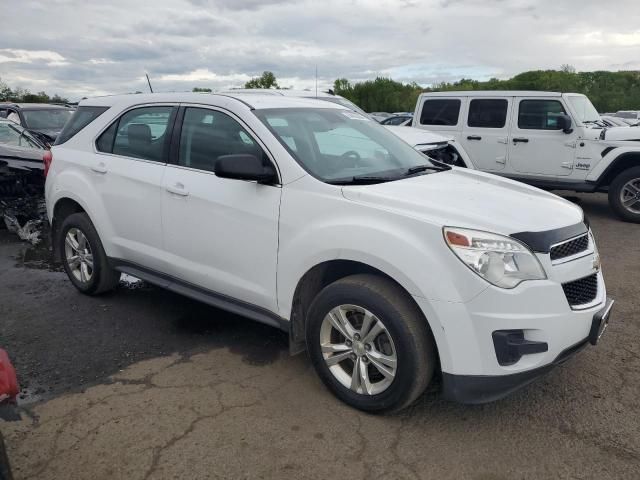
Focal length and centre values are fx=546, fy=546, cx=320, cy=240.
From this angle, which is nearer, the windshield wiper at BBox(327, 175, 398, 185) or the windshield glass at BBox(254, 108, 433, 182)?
the windshield wiper at BBox(327, 175, 398, 185)

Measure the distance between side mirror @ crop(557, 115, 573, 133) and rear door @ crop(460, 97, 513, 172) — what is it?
0.89m

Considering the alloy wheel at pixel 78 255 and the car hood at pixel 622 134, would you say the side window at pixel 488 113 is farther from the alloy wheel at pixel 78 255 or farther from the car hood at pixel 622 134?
the alloy wheel at pixel 78 255

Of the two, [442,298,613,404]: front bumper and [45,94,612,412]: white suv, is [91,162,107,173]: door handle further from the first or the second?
[442,298,613,404]: front bumper

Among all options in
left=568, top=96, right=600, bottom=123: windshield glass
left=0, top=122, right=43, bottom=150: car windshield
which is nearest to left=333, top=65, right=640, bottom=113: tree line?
left=568, top=96, right=600, bottom=123: windshield glass

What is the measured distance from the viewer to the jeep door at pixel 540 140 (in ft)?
28.5

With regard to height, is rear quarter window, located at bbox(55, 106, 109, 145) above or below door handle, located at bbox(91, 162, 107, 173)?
above

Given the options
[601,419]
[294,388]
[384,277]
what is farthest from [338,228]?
[601,419]

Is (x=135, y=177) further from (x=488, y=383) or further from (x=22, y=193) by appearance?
(x=22, y=193)

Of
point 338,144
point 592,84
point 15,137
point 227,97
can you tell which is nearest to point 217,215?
point 227,97

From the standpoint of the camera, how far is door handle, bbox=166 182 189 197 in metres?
3.80

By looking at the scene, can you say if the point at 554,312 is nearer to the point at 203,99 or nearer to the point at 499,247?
the point at 499,247

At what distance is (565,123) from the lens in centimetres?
852

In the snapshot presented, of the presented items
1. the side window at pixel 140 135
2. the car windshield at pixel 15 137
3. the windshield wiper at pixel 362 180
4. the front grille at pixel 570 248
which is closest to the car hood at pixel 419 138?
the side window at pixel 140 135

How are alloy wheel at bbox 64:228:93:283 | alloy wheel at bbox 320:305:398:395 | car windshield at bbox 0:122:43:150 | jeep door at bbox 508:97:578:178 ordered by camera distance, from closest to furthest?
alloy wheel at bbox 320:305:398:395, alloy wheel at bbox 64:228:93:283, car windshield at bbox 0:122:43:150, jeep door at bbox 508:97:578:178
